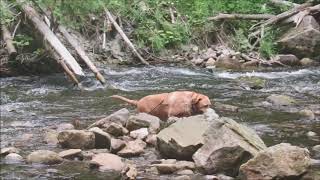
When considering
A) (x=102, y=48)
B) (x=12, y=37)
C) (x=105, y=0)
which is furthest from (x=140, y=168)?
(x=102, y=48)

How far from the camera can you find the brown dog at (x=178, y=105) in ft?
21.5

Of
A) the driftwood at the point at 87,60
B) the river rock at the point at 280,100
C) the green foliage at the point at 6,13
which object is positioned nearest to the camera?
the river rock at the point at 280,100

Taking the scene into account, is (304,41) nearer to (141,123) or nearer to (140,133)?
(141,123)

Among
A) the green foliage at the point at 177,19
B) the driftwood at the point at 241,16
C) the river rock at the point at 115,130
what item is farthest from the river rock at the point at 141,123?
the driftwood at the point at 241,16

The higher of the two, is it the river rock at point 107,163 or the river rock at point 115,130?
the river rock at point 107,163

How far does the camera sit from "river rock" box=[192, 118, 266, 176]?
14.5 feet

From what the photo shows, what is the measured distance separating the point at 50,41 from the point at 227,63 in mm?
5101

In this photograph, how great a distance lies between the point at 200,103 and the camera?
661 centimetres

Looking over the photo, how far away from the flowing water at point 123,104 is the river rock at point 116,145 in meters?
0.24

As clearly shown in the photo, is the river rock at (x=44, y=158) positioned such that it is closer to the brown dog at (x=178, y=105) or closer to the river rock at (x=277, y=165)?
the river rock at (x=277, y=165)

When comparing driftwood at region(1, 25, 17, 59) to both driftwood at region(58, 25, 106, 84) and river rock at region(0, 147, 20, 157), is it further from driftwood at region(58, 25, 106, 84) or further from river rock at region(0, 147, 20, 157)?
river rock at region(0, 147, 20, 157)

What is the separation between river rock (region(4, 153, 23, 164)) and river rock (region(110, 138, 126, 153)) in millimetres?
860

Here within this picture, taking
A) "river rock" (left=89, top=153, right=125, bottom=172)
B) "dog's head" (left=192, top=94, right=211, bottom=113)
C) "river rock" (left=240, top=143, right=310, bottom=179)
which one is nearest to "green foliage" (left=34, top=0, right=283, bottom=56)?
"dog's head" (left=192, top=94, right=211, bottom=113)

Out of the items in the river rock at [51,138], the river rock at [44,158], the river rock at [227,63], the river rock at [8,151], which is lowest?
the river rock at [227,63]
